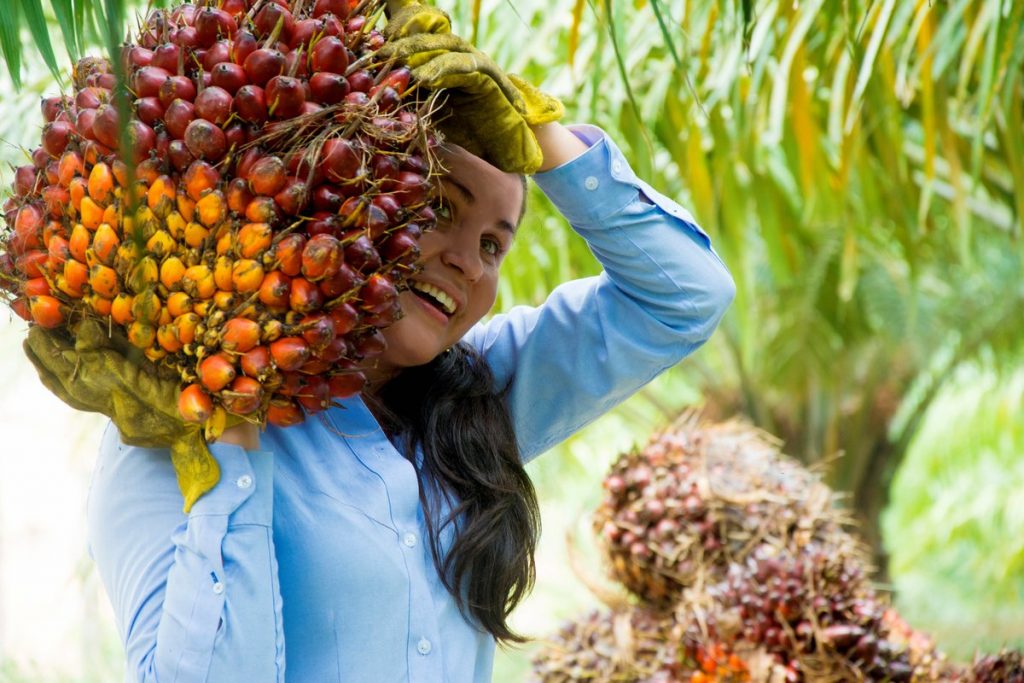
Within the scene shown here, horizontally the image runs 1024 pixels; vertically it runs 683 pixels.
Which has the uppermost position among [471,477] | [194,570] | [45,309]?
[45,309]

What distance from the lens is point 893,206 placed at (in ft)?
8.61

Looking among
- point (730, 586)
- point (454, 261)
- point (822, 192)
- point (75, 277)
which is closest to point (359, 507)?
point (454, 261)

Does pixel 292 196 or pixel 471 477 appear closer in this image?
pixel 292 196

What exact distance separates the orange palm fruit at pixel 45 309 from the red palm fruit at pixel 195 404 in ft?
0.39

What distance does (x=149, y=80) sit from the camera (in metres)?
0.79

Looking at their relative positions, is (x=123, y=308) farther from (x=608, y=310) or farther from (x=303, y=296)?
(x=608, y=310)

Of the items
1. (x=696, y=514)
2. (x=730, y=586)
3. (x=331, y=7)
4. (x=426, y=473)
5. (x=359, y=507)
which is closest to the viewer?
(x=331, y=7)

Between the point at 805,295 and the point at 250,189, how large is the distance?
295 cm

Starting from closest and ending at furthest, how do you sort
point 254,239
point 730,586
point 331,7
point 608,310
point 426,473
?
point 254,239 → point 331,7 → point 426,473 → point 608,310 → point 730,586

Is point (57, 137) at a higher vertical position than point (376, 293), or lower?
higher

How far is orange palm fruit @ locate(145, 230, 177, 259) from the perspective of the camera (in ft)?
2.51

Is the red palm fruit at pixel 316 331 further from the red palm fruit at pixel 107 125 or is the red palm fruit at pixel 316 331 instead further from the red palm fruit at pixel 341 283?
the red palm fruit at pixel 107 125

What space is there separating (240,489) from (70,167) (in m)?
0.28

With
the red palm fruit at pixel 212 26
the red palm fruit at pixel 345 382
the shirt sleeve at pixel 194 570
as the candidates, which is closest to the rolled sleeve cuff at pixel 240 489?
the shirt sleeve at pixel 194 570
